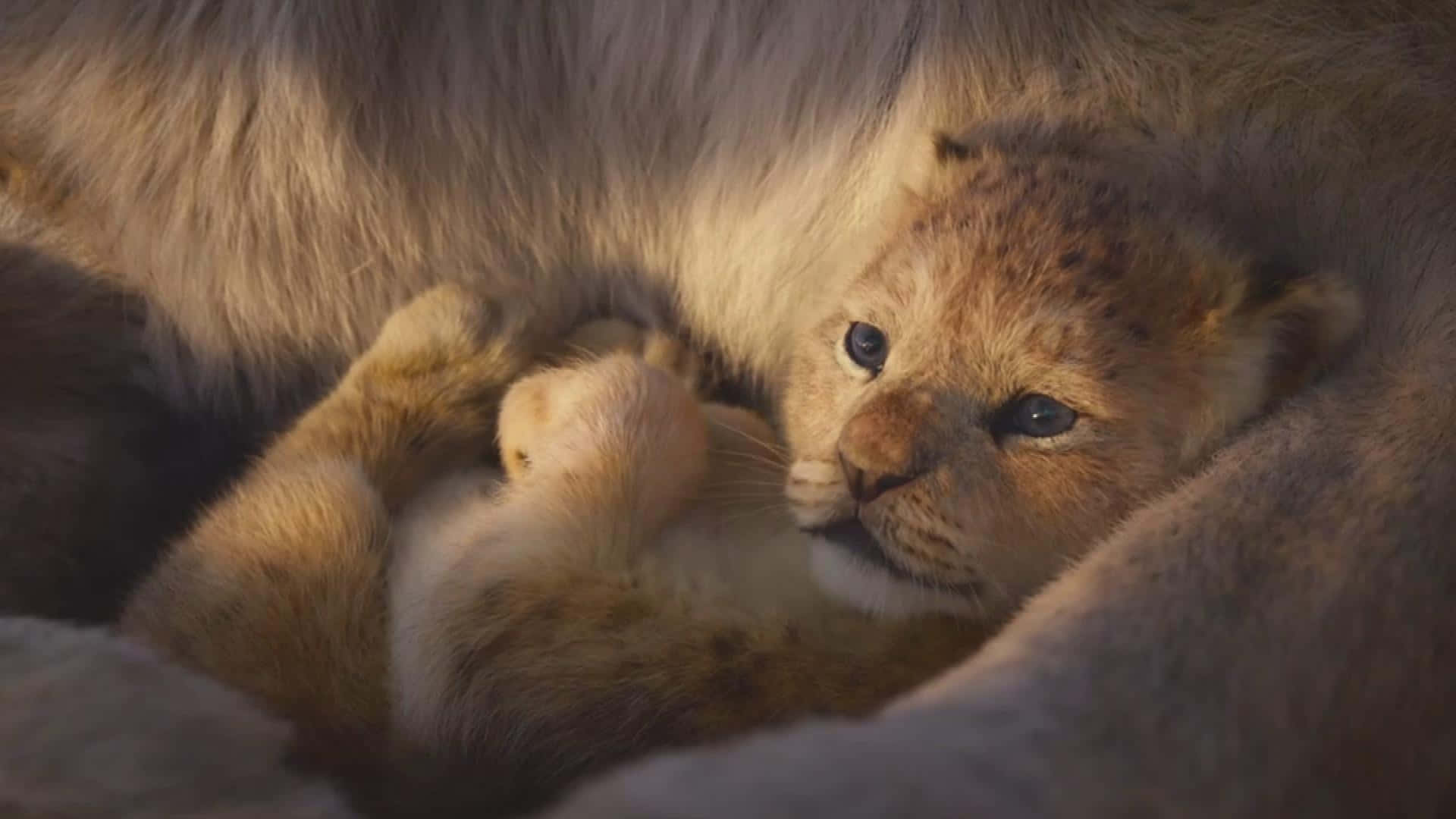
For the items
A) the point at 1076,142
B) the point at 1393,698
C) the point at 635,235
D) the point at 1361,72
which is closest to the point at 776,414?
the point at 635,235

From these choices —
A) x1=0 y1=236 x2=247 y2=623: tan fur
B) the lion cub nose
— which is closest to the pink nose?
the lion cub nose

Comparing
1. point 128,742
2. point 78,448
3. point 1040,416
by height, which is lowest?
point 78,448

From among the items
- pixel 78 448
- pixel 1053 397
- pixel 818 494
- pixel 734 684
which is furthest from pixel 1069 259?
pixel 78 448

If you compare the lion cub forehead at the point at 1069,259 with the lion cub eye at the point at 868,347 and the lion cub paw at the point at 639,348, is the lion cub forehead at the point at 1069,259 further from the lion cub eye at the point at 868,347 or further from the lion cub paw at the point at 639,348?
the lion cub paw at the point at 639,348

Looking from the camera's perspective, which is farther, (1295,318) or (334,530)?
(334,530)

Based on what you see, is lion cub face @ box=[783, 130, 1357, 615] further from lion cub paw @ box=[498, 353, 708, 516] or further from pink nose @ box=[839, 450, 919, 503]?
lion cub paw @ box=[498, 353, 708, 516]

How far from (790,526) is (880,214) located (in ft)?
0.69

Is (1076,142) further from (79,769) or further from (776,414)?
(79,769)

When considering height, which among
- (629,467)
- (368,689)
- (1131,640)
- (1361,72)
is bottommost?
(368,689)

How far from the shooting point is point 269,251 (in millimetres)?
1072

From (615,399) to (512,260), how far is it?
215mm

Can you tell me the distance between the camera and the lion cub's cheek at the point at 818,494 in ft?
2.64

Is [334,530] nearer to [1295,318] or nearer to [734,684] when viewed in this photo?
[734,684]

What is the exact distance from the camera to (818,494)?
2.68 feet
